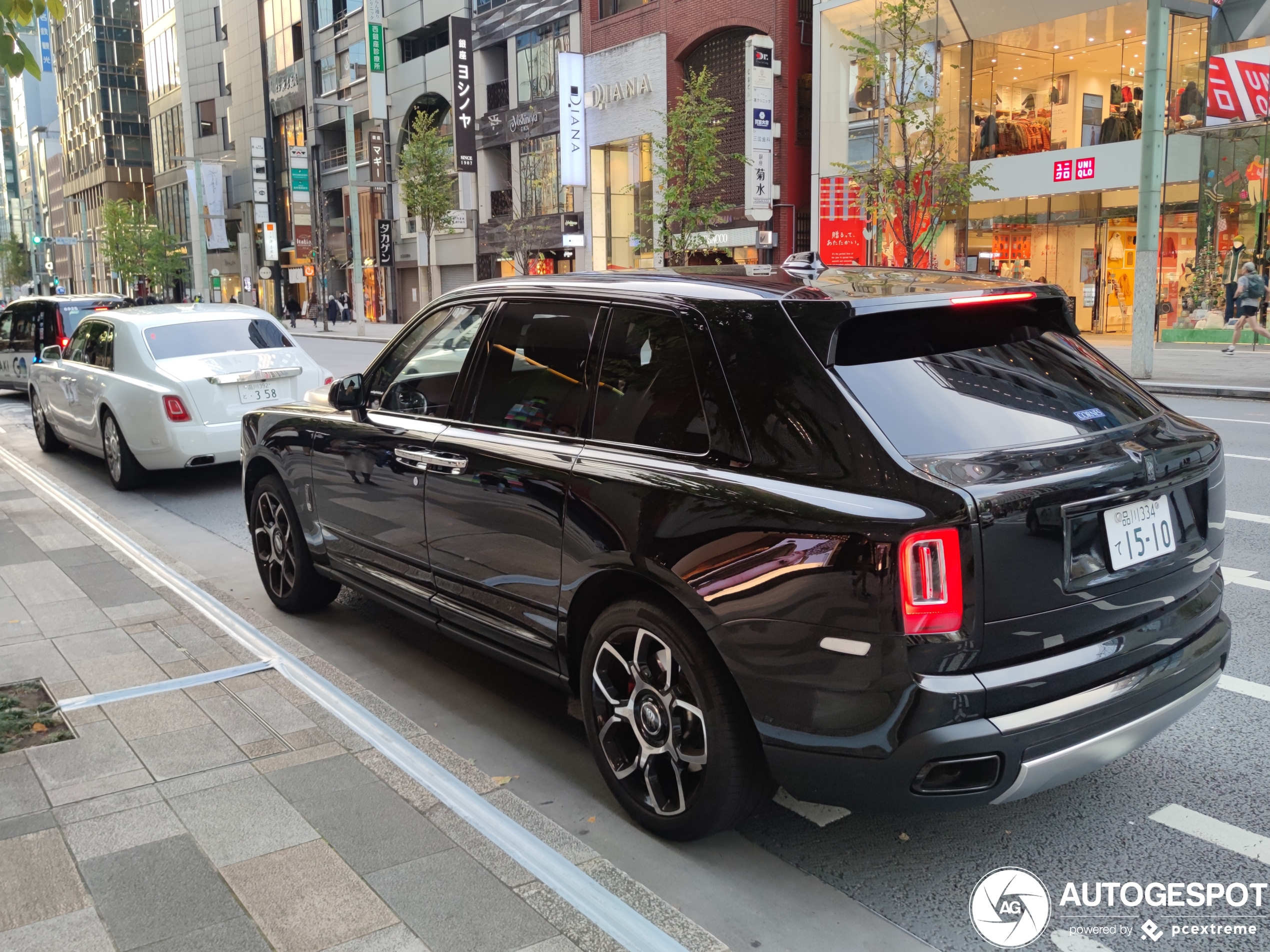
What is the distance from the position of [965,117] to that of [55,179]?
448ft

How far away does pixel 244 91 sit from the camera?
70875mm

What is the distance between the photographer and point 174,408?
9.31 m

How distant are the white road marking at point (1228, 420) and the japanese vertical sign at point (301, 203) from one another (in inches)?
1953

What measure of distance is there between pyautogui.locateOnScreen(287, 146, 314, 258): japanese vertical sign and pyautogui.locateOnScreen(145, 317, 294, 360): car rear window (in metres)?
47.6

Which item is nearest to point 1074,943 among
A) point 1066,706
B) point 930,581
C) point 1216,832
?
point 1066,706

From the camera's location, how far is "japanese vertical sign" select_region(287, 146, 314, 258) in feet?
180

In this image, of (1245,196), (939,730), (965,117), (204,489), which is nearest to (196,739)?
(939,730)

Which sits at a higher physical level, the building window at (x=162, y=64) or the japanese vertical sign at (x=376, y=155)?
the building window at (x=162, y=64)

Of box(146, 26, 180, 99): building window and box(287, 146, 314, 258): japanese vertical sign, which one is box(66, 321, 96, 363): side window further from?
box(146, 26, 180, 99): building window

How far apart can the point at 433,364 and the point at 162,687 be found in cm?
181

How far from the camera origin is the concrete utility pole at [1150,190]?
16.6m

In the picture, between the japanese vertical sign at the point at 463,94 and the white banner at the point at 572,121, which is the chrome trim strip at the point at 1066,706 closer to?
the white banner at the point at 572,121

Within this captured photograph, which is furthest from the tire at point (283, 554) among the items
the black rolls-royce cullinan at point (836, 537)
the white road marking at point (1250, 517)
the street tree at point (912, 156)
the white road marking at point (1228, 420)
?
the street tree at point (912, 156)

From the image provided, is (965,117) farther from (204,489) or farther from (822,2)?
(204,489)
